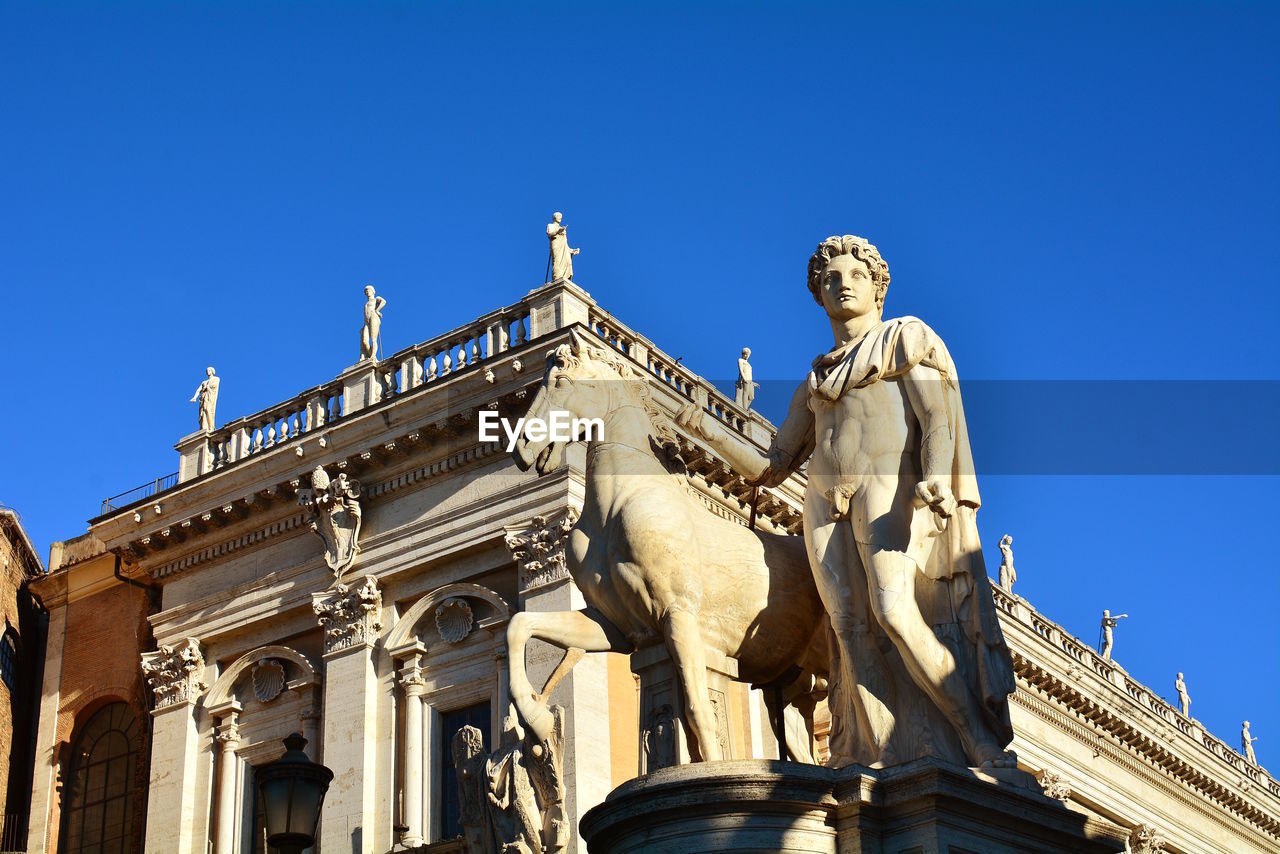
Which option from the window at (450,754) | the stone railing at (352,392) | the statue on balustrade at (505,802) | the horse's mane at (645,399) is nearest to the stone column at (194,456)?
the stone railing at (352,392)

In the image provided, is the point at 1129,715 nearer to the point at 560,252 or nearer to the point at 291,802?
the point at 560,252

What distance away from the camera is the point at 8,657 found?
3256cm

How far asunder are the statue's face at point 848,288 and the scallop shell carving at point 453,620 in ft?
56.7

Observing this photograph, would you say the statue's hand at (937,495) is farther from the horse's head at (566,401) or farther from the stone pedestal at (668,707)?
the horse's head at (566,401)

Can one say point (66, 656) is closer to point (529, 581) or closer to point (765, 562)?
point (529, 581)

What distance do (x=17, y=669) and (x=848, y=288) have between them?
26.0m

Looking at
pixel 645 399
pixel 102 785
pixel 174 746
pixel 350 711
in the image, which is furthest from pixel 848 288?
pixel 102 785

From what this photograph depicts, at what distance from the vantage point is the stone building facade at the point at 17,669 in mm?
31578

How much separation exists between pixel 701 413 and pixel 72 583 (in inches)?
972

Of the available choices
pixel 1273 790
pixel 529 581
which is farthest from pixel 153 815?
pixel 1273 790

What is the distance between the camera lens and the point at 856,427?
9.79m

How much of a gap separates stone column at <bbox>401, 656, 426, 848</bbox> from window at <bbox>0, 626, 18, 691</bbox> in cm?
915

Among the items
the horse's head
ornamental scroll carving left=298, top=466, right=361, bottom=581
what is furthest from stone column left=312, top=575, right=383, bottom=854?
the horse's head

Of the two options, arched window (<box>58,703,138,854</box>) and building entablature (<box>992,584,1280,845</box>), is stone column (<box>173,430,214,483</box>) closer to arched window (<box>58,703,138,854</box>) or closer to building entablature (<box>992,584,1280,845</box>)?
arched window (<box>58,703,138,854</box>)
